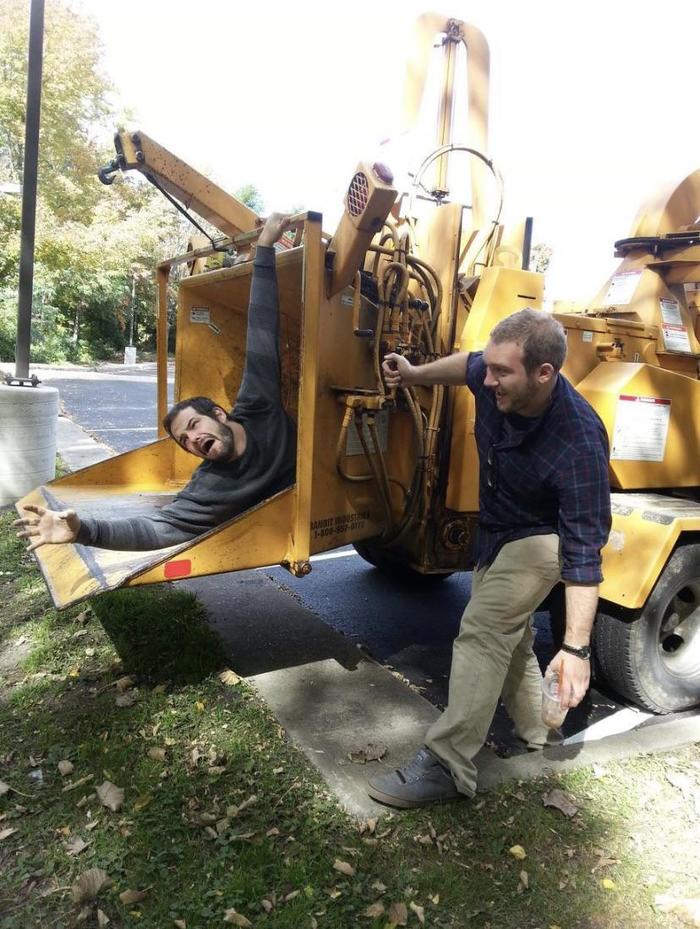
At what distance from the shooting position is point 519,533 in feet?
8.47

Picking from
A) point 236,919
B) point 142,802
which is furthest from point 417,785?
point 142,802

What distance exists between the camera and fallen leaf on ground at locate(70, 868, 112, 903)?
207 cm

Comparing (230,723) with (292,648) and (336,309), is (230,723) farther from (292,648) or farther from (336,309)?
(336,309)

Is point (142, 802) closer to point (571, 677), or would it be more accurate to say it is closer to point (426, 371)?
point (571, 677)

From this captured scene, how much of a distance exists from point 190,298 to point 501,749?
10.9 feet

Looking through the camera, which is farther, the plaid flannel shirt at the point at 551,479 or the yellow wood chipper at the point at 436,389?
the yellow wood chipper at the point at 436,389

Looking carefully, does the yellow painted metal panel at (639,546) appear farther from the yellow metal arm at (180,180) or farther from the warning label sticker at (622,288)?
the yellow metal arm at (180,180)

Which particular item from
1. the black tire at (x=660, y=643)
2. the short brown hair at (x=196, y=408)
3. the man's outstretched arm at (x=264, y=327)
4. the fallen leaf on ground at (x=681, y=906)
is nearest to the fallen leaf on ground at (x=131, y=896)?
the fallen leaf on ground at (x=681, y=906)

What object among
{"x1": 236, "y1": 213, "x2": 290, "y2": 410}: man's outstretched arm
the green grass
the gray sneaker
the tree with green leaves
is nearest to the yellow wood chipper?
{"x1": 236, "y1": 213, "x2": 290, "y2": 410}: man's outstretched arm

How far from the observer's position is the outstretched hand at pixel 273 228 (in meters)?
3.14

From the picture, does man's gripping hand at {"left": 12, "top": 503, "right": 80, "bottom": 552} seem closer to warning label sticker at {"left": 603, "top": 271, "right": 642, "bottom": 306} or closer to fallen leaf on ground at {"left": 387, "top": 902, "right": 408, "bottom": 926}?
fallen leaf on ground at {"left": 387, "top": 902, "right": 408, "bottom": 926}

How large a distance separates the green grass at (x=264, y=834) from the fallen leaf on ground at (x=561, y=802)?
27 millimetres

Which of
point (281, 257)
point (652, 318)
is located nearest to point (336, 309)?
point (281, 257)

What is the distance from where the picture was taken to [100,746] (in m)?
2.76
